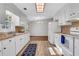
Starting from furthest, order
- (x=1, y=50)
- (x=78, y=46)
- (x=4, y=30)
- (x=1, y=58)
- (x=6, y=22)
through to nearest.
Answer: (x=6, y=22), (x=4, y=30), (x=78, y=46), (x=1, y=50), (x=1, y=58)

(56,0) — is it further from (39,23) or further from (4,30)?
(39,23)

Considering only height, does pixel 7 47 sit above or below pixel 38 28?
below

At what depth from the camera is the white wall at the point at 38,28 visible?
37.8 feet

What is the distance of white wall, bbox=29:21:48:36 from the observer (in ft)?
37.8

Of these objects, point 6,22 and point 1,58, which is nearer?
point 1,58

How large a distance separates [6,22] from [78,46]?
210cm

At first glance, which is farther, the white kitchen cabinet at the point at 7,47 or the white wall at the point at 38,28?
the white wall at the point at 38,28

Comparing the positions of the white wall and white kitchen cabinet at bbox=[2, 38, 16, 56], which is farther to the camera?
the white wall

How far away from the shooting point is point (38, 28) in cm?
1164

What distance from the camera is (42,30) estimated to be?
11562mm

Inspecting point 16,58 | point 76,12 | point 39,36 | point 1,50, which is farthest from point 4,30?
point 39,36

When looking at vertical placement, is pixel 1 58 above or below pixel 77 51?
above

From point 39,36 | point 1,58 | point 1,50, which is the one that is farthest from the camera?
point 39,36

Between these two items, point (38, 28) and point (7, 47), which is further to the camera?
point (38, 28)
